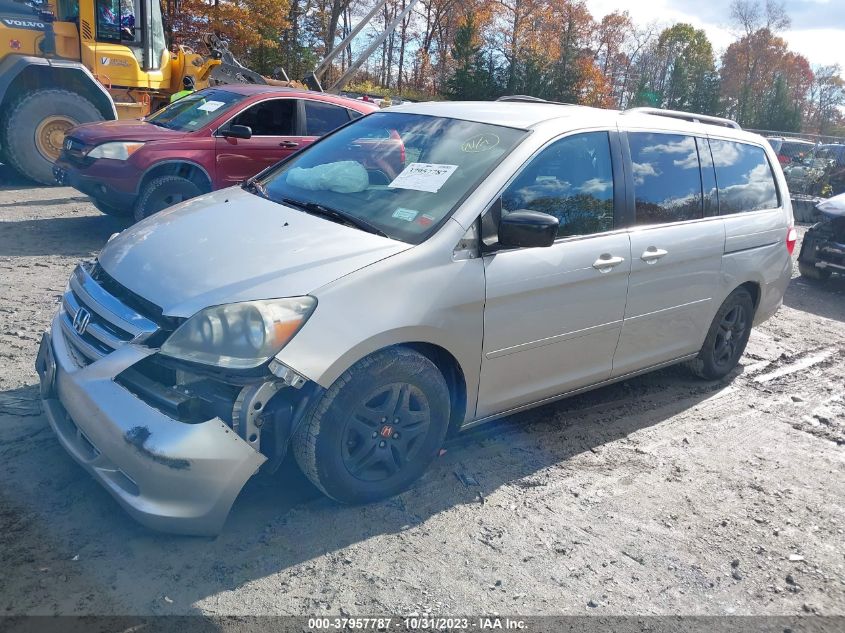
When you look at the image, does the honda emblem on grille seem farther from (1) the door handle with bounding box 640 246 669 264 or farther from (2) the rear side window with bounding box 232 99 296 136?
(2) the rear side window with bounding box 232 99 296 136

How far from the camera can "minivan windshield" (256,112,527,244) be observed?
347cm

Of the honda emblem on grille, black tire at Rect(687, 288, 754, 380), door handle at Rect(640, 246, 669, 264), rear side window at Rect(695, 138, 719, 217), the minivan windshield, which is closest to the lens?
the honda emblem on grille

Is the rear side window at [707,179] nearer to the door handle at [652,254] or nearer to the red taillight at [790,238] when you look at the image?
the door handle at [652,254]

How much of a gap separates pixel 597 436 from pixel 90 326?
2856 mm

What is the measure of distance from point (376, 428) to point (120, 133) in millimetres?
6022

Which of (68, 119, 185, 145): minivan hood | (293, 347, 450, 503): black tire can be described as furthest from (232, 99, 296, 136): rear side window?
(293, 347, 450, 503): black tire

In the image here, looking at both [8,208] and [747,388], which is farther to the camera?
[8,208]

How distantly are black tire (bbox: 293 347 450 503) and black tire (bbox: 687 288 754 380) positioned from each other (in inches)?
101

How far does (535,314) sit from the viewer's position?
3.62 meters

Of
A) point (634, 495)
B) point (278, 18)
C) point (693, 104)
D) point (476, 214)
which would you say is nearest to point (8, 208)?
point (476, 214)

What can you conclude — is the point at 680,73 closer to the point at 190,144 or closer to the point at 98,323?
the point at 190,144

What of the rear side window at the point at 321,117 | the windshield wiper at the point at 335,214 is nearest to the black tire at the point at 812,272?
the rear side window at the point at 321,117

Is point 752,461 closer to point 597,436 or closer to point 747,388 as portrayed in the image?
point 597,436

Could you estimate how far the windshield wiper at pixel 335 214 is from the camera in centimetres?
340
